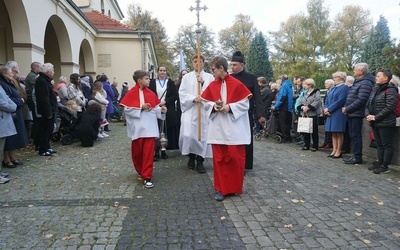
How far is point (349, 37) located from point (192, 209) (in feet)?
161

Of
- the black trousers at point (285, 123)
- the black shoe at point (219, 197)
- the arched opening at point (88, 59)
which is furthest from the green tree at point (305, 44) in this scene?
the black shoe at point (219, 197)

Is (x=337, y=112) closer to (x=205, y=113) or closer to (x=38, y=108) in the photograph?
(x=205, y=113)

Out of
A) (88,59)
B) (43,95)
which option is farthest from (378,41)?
(43,95)

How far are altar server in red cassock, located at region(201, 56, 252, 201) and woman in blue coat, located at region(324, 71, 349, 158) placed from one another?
390 cm

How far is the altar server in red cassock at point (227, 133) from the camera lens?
16.2ft

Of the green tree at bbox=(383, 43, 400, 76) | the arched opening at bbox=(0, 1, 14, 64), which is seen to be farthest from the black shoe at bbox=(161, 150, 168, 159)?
the arched opening at bbox=(0, 1, 14, 64)

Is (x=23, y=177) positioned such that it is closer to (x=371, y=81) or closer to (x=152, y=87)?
(x=152, y=87)

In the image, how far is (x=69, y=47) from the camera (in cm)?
1484

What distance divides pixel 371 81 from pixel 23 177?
7.24 meters

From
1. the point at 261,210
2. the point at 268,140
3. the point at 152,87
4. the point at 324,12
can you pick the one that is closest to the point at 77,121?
the point at 152,87

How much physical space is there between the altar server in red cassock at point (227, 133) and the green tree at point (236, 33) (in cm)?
4858

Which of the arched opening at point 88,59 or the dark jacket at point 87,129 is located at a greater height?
the arched opening at point 88,59

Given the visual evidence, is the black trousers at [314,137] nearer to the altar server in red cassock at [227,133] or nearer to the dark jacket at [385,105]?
the dark jacket at [385,105]

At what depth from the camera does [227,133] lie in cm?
493
